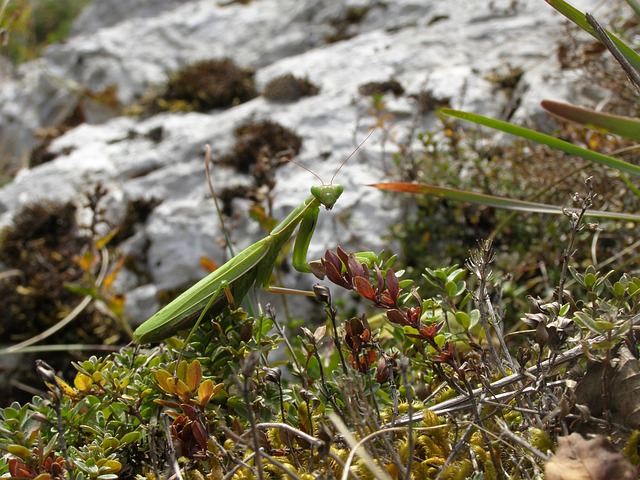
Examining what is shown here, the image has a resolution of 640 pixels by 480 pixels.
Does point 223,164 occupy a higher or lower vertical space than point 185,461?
lower

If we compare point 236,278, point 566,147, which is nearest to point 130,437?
point 236,278

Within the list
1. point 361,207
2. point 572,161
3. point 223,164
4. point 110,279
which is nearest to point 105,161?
point 223,164

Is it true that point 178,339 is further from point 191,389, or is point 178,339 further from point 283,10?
point 283,10

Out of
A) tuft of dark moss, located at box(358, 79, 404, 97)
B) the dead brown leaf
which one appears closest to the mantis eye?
the dead brown leaf

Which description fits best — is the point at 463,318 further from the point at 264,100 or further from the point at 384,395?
the point at 264,100

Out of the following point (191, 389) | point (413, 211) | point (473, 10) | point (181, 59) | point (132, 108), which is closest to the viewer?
point (191, 389)

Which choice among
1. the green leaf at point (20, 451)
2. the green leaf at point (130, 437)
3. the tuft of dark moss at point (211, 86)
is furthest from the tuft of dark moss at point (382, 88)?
the green leaf at point (20, 451)

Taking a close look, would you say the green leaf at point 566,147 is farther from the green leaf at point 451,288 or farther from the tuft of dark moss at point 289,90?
the tuft of dark moss at point 289,90
